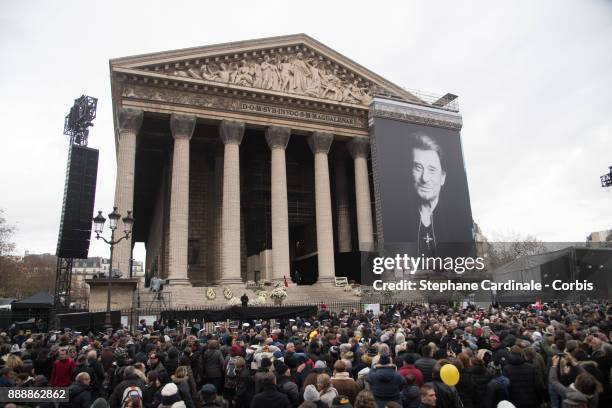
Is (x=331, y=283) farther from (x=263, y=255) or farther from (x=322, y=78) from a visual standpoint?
(x=322, y=78)

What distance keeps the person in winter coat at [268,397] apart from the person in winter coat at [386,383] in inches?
45.7

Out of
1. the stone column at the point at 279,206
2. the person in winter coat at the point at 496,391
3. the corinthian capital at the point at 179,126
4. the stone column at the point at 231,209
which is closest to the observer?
the person in winter coat at the point at 496,391

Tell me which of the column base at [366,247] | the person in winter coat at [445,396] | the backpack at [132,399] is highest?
the column base at [366,247]

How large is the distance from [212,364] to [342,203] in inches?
1133

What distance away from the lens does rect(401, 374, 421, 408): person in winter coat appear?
220 inches

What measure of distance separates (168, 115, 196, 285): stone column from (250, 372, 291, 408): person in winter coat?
71.1ft

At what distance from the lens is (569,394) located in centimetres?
488

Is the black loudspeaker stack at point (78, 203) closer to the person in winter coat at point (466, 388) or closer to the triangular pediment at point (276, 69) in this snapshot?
the triangular pediment at point (276, 69)

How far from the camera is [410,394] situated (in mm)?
5602

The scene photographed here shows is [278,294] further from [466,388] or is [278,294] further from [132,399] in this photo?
[132,399]

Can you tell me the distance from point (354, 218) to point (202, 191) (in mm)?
12734

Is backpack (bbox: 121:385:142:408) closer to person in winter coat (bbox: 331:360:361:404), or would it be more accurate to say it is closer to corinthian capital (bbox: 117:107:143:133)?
person in winter coat (bbox: 331:360:361:404)

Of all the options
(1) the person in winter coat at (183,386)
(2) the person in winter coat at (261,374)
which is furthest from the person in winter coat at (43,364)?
(2) the person in winter coat at (261,374)

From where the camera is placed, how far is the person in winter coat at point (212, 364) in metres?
8.91
